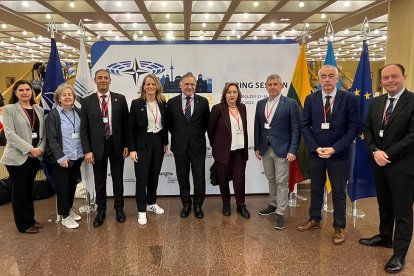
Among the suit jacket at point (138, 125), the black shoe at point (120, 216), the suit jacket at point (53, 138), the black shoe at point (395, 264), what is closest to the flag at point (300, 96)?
the black shoe at point (395, 264)

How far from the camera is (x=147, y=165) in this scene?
145 inches

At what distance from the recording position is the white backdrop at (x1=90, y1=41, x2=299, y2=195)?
173 inches

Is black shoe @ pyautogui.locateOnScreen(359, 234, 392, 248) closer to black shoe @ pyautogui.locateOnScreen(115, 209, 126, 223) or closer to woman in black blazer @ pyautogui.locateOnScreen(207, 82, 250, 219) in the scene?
woman in black blazer @ pyautogui.locateOnScreen(207, 82, 250, 219)

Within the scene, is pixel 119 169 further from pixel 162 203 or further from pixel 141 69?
pixel 141 69

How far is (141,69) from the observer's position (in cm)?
443

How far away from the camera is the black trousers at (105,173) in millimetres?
3559

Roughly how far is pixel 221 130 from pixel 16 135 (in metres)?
2.05

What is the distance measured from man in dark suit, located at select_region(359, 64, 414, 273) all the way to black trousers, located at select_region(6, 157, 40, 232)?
3.22 m

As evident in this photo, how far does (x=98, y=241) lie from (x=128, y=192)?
1430mm

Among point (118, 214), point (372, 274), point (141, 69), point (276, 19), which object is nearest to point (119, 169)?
point (118, 214)

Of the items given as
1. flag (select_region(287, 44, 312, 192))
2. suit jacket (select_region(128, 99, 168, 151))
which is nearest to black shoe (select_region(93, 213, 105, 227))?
suit jacket (select_region(128, 99, 168, 151))

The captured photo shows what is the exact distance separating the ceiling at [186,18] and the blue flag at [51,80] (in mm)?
2564

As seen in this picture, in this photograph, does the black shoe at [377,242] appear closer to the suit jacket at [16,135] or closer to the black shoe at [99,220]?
the black shoe at [99,220]

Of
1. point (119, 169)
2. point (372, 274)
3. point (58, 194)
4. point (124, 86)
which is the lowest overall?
point (372, 274)
